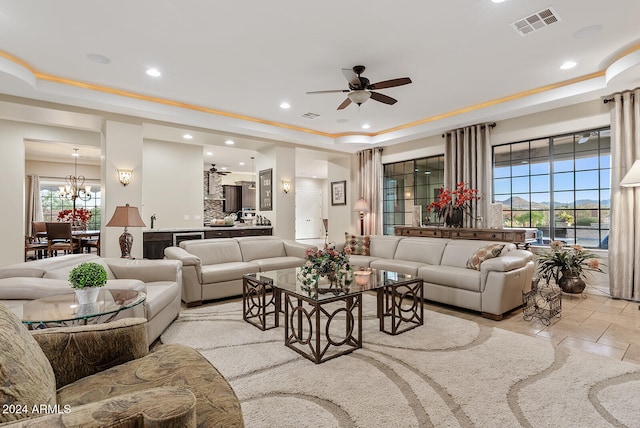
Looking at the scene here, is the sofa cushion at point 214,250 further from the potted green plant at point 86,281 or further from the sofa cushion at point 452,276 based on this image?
the sofa cushion at point 452,276

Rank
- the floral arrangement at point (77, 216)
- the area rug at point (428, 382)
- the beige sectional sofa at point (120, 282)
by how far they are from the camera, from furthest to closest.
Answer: the floral arrangement at point (77, 216) → the beige sectional sofa at point (120, 282) → the area rug at point (428, 382)

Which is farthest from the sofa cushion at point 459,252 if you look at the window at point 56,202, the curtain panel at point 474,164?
the window at point 56,202

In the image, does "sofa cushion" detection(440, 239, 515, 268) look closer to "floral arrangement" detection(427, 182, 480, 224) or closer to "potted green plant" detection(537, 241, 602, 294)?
"potted green plant" detection(537, 241, 602, 294)

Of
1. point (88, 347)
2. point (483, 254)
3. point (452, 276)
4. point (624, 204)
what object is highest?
point (624, 204)

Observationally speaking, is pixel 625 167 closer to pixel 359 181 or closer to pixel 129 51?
pixel 359 181

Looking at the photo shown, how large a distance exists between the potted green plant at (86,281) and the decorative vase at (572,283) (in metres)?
5.60

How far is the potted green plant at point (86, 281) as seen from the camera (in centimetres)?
215

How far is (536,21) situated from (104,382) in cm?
436

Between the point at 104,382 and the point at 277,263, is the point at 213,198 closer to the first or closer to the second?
the point at 277,263

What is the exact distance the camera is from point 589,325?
345 centimetres

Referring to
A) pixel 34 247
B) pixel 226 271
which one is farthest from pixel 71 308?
pixel 34 247

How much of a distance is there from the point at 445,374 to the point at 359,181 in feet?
21.1

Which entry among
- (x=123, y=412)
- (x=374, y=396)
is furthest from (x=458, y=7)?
(x=123, y=412)

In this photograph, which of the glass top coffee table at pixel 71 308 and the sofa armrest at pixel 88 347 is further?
the glass top coffee table at pixel 71 308
